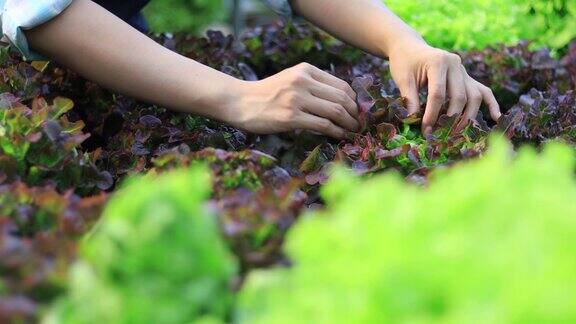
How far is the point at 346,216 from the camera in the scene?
2.96 ft

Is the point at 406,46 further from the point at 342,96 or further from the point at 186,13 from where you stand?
the point at 186,13

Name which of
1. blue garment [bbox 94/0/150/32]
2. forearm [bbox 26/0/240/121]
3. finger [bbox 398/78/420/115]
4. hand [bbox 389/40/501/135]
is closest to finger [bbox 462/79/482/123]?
hand [bbox 389/40/501/135]

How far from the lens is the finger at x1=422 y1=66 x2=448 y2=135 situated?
2.02 meters

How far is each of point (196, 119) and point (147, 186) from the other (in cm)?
131

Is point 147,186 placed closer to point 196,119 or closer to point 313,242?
point 313,242

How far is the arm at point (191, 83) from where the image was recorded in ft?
6.35

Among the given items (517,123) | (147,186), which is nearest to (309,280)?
(147,186)

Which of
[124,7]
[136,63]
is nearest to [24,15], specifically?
[136,63]

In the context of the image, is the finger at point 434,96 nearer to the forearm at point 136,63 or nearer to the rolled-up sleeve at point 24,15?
the forearm at point 136,63

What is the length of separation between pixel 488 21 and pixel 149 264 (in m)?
2.90

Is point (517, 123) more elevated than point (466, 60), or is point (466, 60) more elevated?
point (517, 123)

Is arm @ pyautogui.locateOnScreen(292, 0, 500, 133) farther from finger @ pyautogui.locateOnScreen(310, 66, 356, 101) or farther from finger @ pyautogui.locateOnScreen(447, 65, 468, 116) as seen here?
finger @ pyautogui.locateOnScreen(310, 66, 356, 101)

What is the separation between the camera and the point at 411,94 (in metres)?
2.17

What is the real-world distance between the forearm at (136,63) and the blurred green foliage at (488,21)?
1.53m
